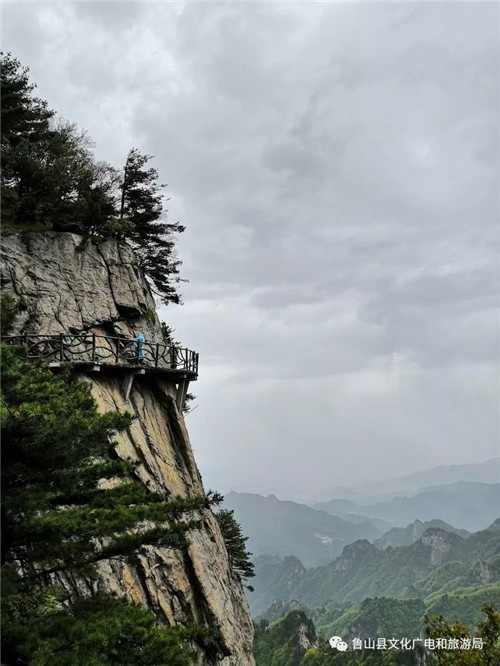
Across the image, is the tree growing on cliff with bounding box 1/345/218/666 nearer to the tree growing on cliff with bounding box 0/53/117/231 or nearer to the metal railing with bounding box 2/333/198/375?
the metal railing with bounding box 2/333/198/375

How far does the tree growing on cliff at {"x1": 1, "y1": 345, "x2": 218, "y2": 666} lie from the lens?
25.9ft

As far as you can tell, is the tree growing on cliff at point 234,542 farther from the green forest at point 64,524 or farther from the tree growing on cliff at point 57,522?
the tree growing on cliff at point 57,522

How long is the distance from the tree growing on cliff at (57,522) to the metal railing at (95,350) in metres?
5.33

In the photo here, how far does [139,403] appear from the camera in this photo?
790 inches

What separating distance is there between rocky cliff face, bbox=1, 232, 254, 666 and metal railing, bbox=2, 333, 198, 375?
A: 759 millimetres

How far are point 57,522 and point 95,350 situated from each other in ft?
36.1

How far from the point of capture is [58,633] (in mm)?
8031

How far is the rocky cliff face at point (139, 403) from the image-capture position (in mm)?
16844

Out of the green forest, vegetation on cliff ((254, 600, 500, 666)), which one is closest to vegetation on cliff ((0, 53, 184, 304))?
the green forest

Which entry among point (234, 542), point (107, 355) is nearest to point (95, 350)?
point (107, 355)

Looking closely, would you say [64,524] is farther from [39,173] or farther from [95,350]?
[39,173]

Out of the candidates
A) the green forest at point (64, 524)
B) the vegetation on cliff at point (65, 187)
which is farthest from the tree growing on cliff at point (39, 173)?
the green forest at point (64, 524)

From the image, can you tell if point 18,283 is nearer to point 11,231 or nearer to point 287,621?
point 11,231

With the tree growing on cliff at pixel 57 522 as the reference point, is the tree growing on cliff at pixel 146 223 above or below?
above
